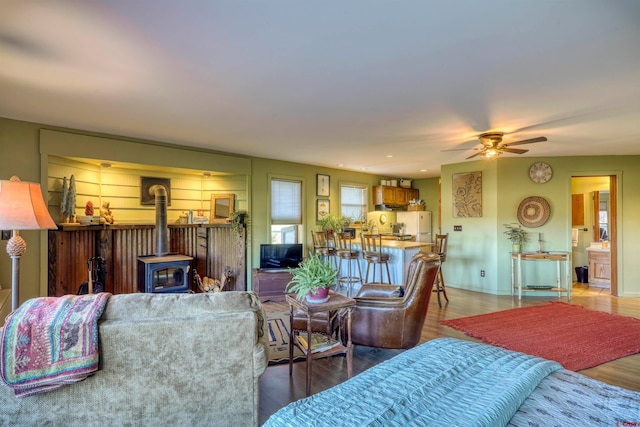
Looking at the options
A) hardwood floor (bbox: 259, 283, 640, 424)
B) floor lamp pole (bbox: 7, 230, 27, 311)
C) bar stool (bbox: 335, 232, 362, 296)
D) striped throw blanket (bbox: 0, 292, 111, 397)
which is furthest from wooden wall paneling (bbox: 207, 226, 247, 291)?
→ striped throw blanket (bbox: 0, 292, 111, 397)

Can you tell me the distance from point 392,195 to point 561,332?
524cm

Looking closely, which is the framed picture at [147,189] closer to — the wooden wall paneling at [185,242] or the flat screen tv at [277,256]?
the wooden wall paneling at [185,242]

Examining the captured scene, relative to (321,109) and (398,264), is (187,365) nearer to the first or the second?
(321,109)

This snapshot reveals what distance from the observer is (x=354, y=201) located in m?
8.23

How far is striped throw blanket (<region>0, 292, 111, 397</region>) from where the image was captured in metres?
1.53

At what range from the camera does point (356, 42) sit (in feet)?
6.89

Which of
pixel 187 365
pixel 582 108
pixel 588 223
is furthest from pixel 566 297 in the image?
pixel 187 365

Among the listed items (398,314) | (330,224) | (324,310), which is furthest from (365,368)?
(330,224)

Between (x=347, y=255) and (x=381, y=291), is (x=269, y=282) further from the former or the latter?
(x=381, y=291)

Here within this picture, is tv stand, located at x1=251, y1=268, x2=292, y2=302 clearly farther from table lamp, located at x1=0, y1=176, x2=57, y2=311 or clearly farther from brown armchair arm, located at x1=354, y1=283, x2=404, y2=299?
table lamp, located at x1=0, y1=176, x2=57, y2=311

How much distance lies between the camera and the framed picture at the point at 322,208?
7195 millimetres

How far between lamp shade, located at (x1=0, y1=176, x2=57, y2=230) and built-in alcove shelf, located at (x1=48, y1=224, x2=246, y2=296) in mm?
2011

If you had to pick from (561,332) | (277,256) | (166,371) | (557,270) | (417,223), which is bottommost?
(561,332)

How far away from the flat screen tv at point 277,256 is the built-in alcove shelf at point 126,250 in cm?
35
